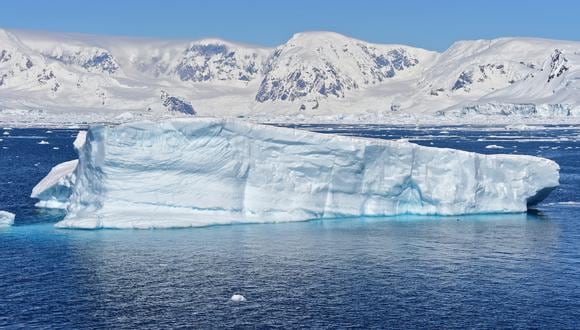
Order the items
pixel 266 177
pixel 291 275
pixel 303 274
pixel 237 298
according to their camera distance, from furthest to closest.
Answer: pixel 266 177 < pixel 303 274 < pixel 291 275 < pixel 237 298

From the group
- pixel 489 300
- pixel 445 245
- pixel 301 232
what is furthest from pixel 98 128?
pixel 489 300

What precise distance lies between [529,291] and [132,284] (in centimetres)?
1393

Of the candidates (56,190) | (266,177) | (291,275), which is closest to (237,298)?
(291,275)

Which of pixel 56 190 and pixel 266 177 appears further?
pixel 56 190

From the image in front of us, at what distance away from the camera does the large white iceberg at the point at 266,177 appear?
4072 cm

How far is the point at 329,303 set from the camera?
90.3ft

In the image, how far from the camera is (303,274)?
31125mm

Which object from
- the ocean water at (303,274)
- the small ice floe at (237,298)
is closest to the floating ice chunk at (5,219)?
the ocean water at (303,274)

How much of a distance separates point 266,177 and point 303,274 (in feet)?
39.0

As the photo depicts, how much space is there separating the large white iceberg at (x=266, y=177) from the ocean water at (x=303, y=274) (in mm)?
1058

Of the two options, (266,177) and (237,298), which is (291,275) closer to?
(237,298)

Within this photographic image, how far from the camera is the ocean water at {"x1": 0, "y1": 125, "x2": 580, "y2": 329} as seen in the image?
26078mm

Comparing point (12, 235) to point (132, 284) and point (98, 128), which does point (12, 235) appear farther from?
point (132, 284)

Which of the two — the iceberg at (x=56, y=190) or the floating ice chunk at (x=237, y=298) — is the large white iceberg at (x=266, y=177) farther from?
the floating ice chunk at (x=237, y=298)
